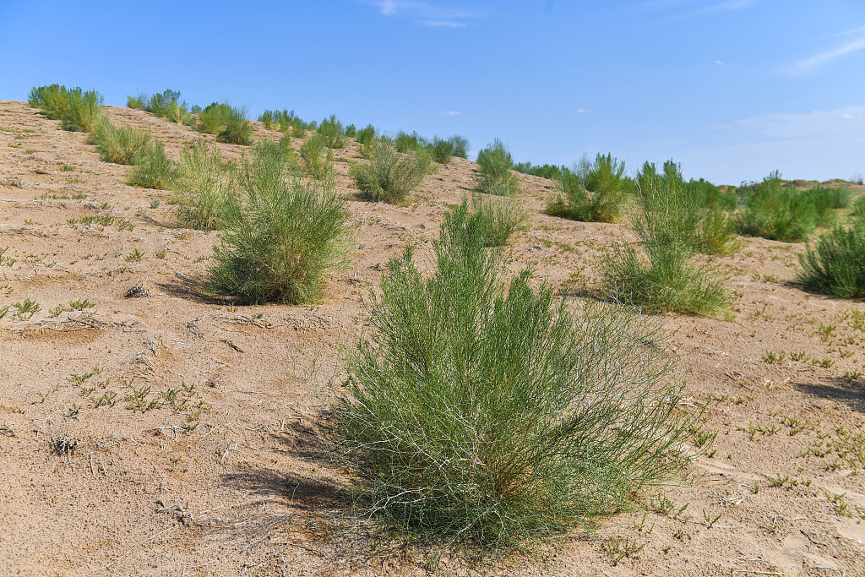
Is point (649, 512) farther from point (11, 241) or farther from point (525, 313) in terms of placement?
point (11, 241)

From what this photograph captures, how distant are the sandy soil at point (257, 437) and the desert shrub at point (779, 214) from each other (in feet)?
20.3

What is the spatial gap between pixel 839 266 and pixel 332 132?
16.6 m

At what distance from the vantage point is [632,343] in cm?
281

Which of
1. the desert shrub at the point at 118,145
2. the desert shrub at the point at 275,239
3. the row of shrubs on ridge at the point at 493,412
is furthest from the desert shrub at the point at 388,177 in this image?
the row of shrubs on ridge at the point at 493,412

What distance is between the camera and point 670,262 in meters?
7.12

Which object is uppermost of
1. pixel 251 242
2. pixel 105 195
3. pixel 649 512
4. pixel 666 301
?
pixel 105 195

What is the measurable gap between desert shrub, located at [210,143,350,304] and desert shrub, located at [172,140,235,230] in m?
2.65

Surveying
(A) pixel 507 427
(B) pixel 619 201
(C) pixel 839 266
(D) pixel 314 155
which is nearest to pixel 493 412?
(A) pixel 507 427

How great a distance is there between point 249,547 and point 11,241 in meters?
6.63

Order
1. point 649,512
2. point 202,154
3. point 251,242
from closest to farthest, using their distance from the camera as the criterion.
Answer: point 649,512
point 251,242
point 202,154

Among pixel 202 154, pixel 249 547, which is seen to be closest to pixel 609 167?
pixel 202 154

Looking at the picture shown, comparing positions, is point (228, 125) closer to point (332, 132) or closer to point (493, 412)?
point (332, 132)

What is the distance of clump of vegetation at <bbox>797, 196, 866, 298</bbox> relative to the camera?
8.60 m

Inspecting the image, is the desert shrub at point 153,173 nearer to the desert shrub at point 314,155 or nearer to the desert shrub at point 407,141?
the desert shrub at point 314,155
